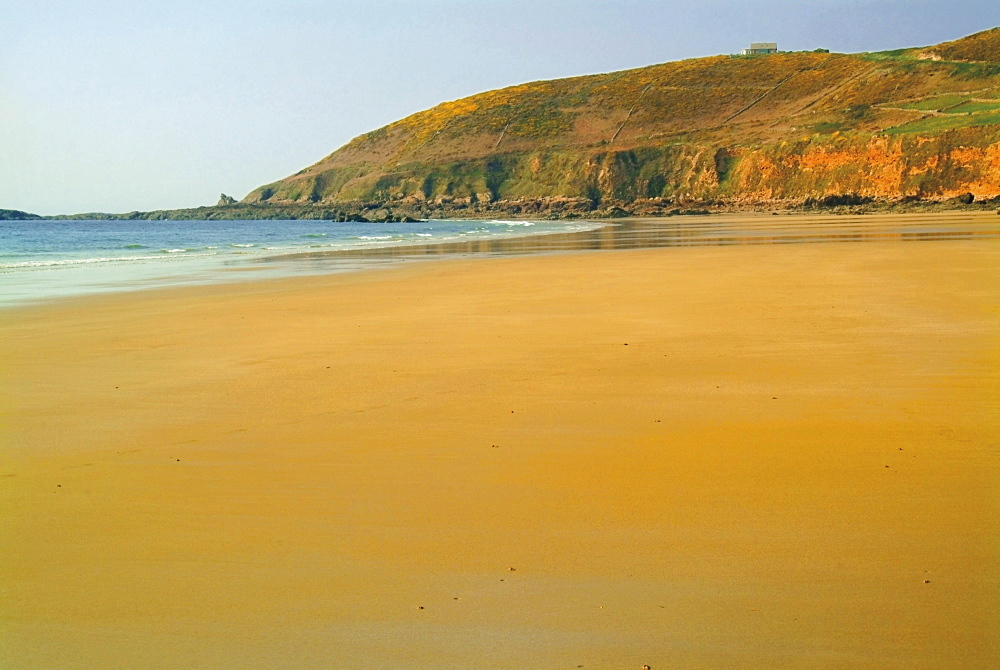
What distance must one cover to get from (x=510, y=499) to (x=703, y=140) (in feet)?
314

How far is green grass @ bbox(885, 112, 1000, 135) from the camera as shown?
6481cm

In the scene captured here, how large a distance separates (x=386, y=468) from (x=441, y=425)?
96 cm

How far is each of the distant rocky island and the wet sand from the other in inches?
2149

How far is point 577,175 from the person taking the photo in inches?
3834

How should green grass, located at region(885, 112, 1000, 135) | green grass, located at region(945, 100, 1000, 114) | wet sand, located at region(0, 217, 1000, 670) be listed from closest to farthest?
1. wet sand, located at region(0, 217, 1000, 670)
2. green grass, located at region(885, 112, 1000, 135)
3. green grass, located at region(945, 100, 1000, 114)

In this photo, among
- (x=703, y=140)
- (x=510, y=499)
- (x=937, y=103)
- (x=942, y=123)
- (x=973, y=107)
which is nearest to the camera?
(x=510, y=499)

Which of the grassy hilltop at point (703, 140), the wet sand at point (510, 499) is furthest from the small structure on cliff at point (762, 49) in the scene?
the wet sand at point (510, 499)

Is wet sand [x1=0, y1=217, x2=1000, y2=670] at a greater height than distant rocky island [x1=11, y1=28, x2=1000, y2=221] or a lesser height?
lesser

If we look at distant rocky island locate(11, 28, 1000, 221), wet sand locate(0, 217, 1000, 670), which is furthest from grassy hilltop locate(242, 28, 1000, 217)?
wet sand locate(0, 217, 1000, 670)

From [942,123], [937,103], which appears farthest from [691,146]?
[942,123]

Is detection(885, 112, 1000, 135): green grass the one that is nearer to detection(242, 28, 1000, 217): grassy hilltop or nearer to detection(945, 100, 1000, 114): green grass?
detection(242, 28, 1000, 217): grassy hilltop

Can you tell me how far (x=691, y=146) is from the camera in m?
93.3

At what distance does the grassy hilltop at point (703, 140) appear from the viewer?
224 feet

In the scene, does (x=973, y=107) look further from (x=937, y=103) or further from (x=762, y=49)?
(x=762, y=49)
